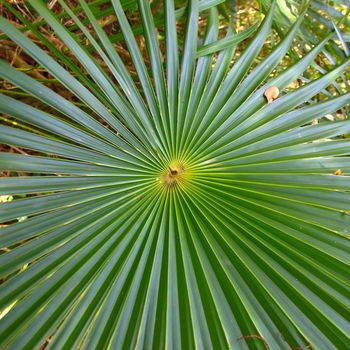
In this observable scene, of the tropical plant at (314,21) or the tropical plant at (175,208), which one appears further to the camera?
the tropical plant at (314,21)

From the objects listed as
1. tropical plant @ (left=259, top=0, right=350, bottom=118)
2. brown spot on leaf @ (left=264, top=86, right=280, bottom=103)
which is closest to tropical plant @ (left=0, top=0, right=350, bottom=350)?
brown spot on leaf @ (left=264, top=86, right=280, bottom=103)

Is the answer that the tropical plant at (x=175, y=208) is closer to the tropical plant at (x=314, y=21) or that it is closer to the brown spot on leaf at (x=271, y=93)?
the brown spot on leaf at (x=271, y=93)

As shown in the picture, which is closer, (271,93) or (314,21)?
(271,93)

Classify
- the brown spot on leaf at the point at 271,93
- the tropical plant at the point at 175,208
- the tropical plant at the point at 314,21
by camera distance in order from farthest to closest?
1. the tropical plant at the point at 314,21
2. the brown spot on leaf at the point at 271,93
3. the tropical plant at the point at 175,208

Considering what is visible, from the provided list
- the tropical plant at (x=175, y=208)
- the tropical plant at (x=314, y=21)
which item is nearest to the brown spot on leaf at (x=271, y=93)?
the tropical plant at (x=175, y=208)

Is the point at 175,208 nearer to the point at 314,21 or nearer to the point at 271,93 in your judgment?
the point at 271,93

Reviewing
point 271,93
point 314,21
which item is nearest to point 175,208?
point 271,93

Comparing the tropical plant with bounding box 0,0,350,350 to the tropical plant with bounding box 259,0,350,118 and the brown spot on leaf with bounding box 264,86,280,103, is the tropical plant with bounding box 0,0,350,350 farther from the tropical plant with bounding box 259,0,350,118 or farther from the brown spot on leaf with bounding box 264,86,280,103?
the tropical plant with bounding box 259,0,350,118

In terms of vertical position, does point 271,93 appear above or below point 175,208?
above

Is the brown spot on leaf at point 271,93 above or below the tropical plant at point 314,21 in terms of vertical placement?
below
